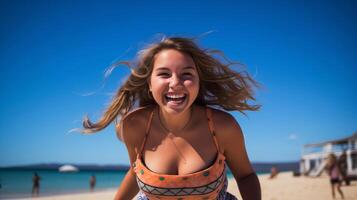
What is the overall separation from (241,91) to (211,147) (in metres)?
0.76

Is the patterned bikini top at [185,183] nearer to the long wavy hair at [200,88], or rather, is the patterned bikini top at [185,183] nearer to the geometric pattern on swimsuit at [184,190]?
the geometric pattern on swimsuit at [184,190]

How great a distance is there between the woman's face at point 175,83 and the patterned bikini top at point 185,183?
47cm

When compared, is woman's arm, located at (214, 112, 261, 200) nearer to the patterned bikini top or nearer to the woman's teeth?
the patterned bikini top

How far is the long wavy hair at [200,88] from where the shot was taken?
2828mm

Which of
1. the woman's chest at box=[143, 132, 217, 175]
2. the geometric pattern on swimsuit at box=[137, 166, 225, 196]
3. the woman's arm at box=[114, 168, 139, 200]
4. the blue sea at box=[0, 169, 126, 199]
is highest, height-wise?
the blue sea at box=[0, 169, 126, 199]

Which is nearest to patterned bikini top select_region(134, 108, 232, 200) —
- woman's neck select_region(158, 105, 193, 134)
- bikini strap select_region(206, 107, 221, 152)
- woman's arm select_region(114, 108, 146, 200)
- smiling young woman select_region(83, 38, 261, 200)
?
smiling young woman select_region(83, 38, 261, 200)

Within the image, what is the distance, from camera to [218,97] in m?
3.03

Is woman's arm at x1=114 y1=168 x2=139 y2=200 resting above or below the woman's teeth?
below

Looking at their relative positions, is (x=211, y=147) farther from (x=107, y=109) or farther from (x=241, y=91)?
(x=107, y=109)

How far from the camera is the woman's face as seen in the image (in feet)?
7.91

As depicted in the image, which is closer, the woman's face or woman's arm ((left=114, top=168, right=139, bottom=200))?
the woman's face

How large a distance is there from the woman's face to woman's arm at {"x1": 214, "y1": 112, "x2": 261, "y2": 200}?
1.05ft

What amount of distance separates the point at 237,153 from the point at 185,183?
1.73 ft

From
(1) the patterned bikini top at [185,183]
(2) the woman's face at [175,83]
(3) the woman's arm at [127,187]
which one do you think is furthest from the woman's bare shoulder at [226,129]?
(3) the woman's arm at [127,187]
